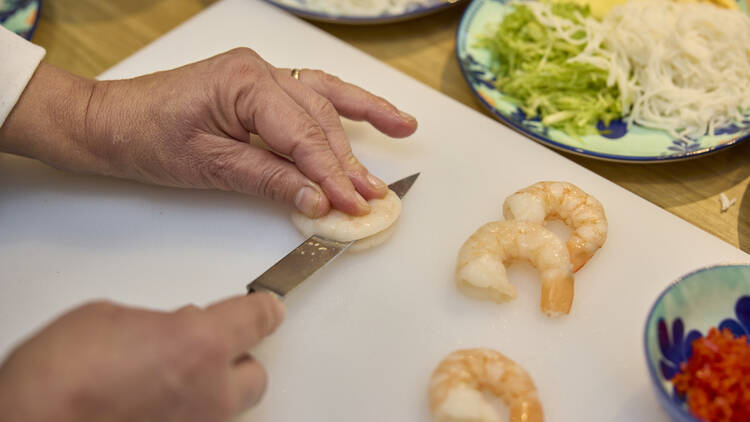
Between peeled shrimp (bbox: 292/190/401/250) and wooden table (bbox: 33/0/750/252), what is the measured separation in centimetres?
74

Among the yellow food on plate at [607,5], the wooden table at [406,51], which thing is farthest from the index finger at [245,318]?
the yellow food on plate at [607,5]

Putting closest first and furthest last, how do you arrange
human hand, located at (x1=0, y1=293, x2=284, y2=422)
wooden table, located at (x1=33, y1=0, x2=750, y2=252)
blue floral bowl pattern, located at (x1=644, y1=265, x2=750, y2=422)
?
human hand, located at (x1=0, y1=293, x2=284, y2=422)
blue floral bowl pattern, located at (x1=644, y1=265, x2=750, y2=422)
wooden table, located at (x1=33, y1=0, x2=750, y2=252)

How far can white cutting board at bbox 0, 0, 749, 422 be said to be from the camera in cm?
131

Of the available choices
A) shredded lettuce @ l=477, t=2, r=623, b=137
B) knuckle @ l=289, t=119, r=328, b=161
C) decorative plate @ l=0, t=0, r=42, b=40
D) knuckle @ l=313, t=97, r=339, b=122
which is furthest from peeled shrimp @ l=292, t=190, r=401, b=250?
decorative plate @ l=0, t=0, r=42, b=40

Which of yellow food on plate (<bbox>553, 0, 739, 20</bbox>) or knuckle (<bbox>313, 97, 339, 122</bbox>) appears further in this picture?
yellow food on plate (<bbox>553, 0, 739, 20</bbox>)

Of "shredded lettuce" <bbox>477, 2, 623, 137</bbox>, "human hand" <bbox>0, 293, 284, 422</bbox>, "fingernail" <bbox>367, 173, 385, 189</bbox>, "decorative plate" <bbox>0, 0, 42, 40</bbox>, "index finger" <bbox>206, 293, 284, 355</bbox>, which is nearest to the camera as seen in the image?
"human hand" <bbox>0, 293, 284, 422</bbox>

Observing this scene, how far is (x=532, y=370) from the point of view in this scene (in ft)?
4.34

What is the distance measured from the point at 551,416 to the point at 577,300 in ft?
0.97

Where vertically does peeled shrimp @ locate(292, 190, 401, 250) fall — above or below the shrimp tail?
above

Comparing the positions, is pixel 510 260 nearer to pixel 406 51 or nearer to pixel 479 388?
pixel 479 388

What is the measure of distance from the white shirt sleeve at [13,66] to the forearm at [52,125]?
0.03m

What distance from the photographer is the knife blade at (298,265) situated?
1.34 m

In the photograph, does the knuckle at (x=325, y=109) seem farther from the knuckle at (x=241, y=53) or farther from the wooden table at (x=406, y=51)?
the wooden table at (x=406, y=51)

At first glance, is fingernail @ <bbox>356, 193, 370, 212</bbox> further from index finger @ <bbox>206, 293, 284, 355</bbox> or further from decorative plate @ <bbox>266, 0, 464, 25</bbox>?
decorative plate @ <bbox>266, 0, 464, 25</bbox>
